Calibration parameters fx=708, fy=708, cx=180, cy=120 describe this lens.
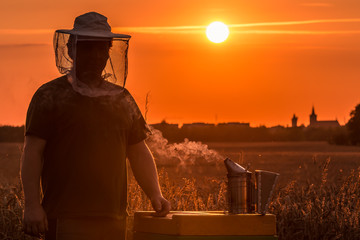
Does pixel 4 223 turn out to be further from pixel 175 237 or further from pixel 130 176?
pixel 175 237

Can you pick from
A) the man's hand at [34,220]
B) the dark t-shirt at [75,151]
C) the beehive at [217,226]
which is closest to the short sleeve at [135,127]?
the dark t-shirt at [75,151]

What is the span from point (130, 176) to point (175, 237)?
4.07m

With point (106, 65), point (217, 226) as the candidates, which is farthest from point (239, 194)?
point (106, 65)

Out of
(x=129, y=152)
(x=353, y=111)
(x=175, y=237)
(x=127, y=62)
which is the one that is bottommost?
(x=175, y=237)

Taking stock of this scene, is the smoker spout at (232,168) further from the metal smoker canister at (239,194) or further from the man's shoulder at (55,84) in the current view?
the man's shoulder at (55,84)

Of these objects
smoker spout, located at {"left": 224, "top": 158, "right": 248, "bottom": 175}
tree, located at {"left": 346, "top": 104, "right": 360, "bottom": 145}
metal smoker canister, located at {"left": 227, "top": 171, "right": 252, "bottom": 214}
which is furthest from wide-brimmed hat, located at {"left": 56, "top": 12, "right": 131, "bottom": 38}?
tree, located at {"left": 346, "top": 104, "right": 360, "bottom": 145}

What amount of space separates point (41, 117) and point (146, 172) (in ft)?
2.72

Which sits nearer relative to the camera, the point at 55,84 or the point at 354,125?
the point at 55,84

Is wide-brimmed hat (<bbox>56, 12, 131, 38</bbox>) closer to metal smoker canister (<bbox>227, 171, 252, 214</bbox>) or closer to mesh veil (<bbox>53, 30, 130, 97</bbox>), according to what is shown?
mesh veil (<bbox>53, 30, 130, 97</bbox>)

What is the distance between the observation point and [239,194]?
14.6ft

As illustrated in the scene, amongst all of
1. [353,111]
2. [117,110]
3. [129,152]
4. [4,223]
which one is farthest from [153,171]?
[353,111]

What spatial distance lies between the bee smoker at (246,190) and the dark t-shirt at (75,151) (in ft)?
2.38

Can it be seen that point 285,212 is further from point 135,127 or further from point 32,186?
point 32,186

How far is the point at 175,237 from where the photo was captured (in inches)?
167
